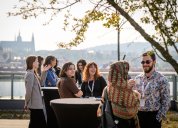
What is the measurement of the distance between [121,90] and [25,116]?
901 centimetres

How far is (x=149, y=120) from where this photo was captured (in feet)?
19.2

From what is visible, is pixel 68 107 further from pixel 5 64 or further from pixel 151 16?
pixel 5 64

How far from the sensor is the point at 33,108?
7.86m

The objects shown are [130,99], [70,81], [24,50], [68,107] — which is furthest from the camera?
[24,50]

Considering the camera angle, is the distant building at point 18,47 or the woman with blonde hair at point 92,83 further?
the distant building at point 18,47

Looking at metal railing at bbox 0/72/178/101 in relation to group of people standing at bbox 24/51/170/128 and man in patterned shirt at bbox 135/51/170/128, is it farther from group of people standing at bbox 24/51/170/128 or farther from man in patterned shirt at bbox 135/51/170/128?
man in patterned shirt at bbox 135/51/170/128

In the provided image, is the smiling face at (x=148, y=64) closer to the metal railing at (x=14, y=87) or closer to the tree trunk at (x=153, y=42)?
the tree trunk at (x=153, y=42)

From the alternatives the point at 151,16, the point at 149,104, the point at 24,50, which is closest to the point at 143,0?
the point at 151,16

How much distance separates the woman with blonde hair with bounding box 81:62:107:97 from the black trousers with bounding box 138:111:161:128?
6.44ft

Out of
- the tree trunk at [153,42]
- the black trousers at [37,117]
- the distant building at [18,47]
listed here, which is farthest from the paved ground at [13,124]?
the distant building at [18,47]

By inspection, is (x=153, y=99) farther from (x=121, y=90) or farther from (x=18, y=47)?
(x=18, y=47)

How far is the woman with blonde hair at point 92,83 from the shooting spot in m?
7.79

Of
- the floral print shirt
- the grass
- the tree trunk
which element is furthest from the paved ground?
the tree trunk

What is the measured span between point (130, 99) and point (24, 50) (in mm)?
189399
